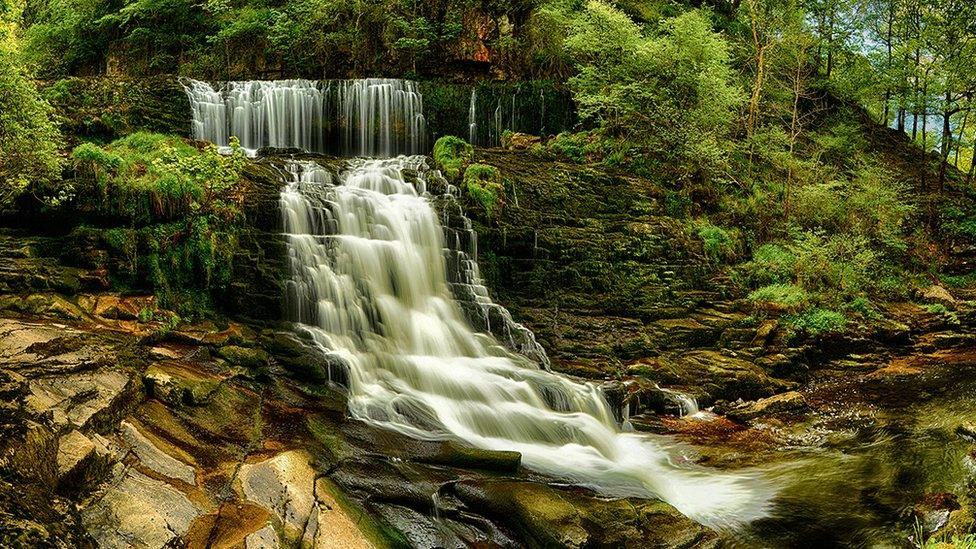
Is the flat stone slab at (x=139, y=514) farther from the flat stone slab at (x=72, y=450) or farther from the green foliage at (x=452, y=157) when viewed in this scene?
the green foliage at (x=452, y=157)

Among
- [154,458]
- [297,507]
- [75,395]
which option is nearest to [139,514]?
[154,458]

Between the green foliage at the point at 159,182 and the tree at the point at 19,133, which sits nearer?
the tree at the point at 19,133

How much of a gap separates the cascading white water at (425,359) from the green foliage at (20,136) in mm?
4067

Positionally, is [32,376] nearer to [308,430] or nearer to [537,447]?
[308,430]

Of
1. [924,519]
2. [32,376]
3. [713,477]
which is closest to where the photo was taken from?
[32,376]

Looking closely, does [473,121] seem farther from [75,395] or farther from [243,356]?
[75,395]

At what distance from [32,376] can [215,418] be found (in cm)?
186

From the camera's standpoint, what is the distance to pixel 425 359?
10664 millimetres

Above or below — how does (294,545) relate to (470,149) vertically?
below

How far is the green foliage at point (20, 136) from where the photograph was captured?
27.3 ft

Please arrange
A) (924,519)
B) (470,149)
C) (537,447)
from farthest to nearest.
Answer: (470,149) → (537,447) → (924,519)

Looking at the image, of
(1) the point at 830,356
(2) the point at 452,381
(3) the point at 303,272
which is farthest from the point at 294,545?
(1) the point at 830,356

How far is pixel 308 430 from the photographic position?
24.0 ft

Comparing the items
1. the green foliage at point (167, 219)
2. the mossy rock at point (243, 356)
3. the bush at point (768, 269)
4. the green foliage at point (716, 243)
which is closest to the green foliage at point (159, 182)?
the green foliage at point (167, 219)
